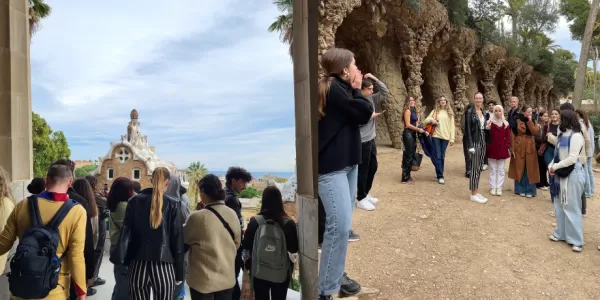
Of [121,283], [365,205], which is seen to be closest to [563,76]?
[365,205]

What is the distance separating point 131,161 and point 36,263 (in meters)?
0.60

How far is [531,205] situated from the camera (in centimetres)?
671

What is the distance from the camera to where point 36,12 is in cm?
230

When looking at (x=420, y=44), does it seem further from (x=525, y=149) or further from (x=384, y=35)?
(x=525, y=149)

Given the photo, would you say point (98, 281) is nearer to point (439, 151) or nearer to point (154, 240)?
point (154, 240)

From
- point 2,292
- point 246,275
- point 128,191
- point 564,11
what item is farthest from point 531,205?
point 564,11

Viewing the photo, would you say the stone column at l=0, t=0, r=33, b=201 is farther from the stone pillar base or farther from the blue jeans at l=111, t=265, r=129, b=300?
the blue jeans at l=111, t=265, r=129, b=300

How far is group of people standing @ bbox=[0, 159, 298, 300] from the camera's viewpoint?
1.96 m

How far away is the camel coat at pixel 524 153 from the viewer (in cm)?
731

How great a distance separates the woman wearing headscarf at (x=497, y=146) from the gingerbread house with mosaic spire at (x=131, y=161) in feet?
20.2

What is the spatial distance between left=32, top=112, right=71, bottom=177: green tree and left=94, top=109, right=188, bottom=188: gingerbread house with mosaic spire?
0.72ft

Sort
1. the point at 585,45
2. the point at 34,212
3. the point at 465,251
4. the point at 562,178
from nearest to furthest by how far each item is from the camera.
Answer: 1. the point at 34,212
2. the point at 465,251
3. the point at 562,178
4. the point at 585,45

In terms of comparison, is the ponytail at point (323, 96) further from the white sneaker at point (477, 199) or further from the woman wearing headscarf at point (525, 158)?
the woman wearing headscarf at point (525, 158)

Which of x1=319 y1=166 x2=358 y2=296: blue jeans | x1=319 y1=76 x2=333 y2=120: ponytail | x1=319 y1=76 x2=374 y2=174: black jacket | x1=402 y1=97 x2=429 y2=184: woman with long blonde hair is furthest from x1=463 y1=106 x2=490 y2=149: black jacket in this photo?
x1=319 y1=76 x2=333 y2=120: ponytail
